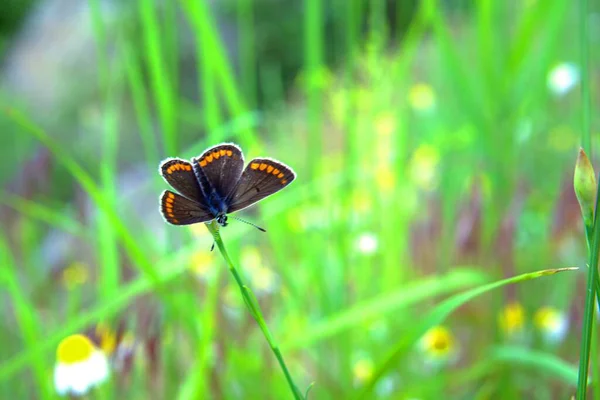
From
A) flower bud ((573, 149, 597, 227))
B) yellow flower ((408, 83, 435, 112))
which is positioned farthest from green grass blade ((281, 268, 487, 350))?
yellow flower ((408, 83, 435, 112))

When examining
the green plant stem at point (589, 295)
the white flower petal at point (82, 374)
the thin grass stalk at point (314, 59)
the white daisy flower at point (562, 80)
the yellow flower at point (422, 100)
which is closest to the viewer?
the green plant stem at point (589, 295)

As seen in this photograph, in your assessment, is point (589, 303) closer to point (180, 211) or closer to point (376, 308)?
point (180, 211)

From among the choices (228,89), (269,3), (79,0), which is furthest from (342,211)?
(79,0)

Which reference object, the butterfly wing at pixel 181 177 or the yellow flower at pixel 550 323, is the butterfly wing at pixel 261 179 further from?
the yellow flower at pixel 550 323

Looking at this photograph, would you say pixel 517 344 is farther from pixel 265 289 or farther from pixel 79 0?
pixel 79 0

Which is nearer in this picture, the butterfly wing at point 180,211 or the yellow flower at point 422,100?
the butterfly wing at point 180,211


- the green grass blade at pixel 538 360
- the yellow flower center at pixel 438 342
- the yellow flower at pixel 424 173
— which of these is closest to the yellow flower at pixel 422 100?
the yellow flower at pixel 424 173
